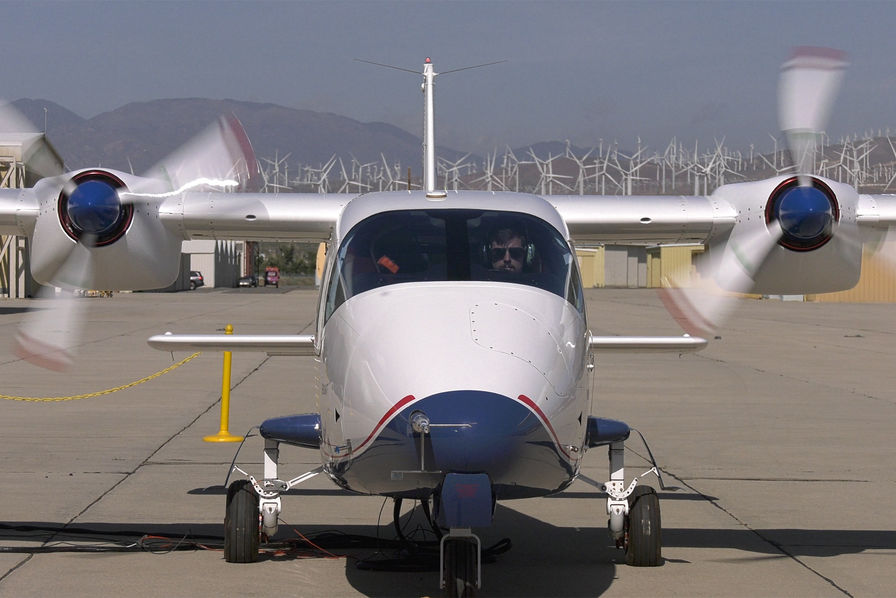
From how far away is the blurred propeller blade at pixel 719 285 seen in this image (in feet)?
31.2

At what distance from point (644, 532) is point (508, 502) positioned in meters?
2.31

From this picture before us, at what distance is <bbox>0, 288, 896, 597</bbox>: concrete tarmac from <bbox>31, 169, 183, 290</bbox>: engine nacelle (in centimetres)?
195

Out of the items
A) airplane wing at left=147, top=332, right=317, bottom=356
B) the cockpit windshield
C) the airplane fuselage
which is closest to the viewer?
the airplane fuselage

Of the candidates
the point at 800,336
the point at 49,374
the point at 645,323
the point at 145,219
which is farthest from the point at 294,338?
the point at 645,323

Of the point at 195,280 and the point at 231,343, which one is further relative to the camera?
the point at 195,280

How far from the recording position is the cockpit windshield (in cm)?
697

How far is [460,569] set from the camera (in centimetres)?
588

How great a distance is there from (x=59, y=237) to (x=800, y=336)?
2992 cm

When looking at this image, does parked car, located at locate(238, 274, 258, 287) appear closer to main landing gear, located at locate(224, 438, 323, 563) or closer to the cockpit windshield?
main landing gear, located at locate(224, 438, 323, 563)

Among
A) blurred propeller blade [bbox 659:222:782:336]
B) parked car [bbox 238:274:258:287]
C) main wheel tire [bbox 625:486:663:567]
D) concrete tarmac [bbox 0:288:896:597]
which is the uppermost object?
blurred propeller blade [bbox 659:222:782:336]

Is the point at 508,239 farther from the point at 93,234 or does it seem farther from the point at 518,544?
the point at 93,234

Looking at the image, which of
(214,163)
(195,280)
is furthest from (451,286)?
(195,280)

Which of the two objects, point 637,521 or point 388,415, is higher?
point 388,415

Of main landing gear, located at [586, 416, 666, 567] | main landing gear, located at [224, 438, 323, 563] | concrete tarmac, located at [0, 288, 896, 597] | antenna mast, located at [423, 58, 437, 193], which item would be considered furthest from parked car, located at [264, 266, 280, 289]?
main landing gear, located at [586, 416, 666, 567]
